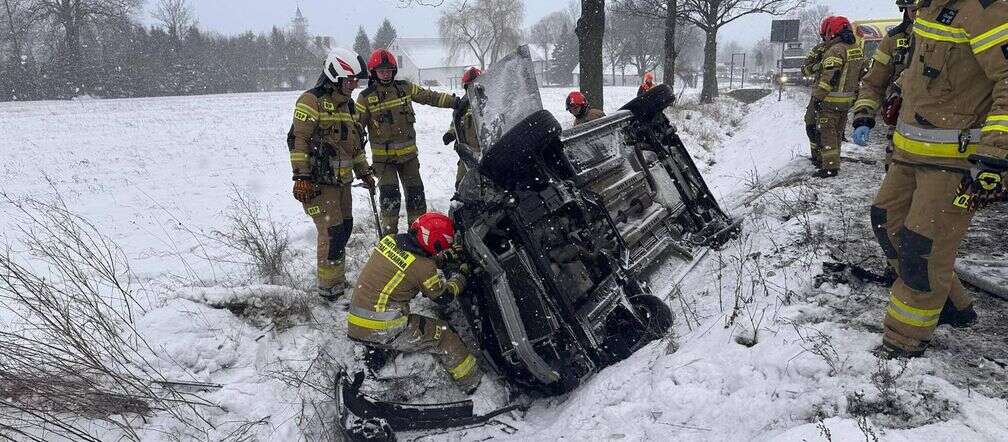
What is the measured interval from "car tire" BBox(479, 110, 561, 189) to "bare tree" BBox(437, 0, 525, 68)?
45.9 meters

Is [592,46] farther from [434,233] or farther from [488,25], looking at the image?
[488,25]

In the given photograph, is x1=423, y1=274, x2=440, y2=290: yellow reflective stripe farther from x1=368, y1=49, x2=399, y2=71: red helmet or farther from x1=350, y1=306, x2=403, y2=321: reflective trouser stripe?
x1=368, y1=49, x2=399, y2=71: red helmet

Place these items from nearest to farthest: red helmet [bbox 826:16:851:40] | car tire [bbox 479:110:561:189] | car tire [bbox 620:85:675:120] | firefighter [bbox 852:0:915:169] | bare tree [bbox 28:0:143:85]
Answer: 1. firefighter [bbox 852:0:915:169]
2. car tire [bbox 479:110:561:189]
3. car tire [bbox 620:85:675:120]
4. red helmet [bbox 826:16:851:40]
5. bare tree [bbox 28:0:143:85]

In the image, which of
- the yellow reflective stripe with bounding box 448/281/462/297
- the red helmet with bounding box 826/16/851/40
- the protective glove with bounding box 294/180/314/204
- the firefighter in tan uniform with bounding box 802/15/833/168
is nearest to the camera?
the yellow reflective stripe with bounding box 448/281/462/297

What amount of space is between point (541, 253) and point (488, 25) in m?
50.2

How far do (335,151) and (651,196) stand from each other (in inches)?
106

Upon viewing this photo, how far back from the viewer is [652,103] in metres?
4.84

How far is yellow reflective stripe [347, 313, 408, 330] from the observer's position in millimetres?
3584

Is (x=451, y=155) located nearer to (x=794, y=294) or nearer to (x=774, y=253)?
(x=774, y=253)

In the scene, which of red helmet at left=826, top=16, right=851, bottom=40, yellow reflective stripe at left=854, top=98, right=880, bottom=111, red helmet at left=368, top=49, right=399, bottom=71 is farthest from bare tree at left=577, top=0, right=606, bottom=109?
yellow reflective stripe at left=854, top=98, right=880, bottom=111

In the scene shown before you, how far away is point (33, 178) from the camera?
9.65 m

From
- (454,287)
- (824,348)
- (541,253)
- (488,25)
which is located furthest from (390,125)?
(488,25)

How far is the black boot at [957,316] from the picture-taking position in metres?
2.68

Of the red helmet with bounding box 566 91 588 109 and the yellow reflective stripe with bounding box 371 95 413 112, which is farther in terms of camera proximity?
the red helmet with bounding box 566 91 588 109
